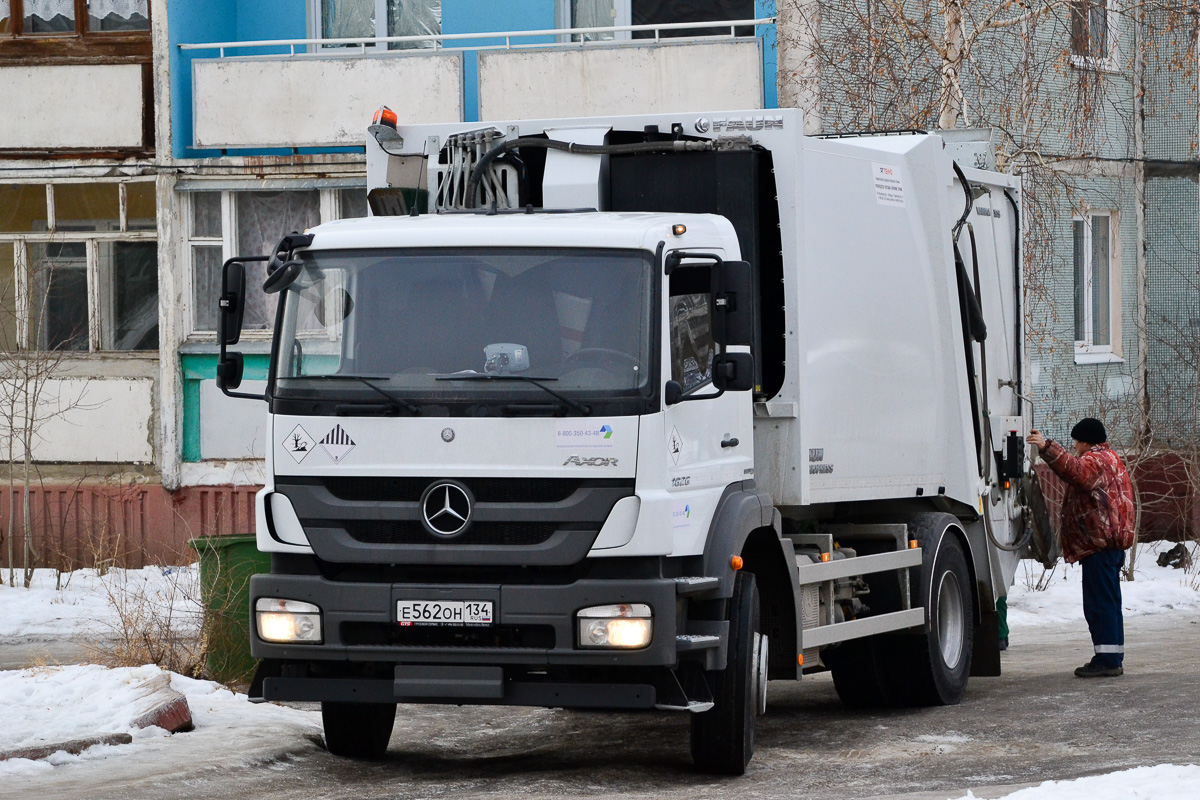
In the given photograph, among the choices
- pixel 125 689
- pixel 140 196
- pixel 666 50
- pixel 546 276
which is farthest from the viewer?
pixel 140 196

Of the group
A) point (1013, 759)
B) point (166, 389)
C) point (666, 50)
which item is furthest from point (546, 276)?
point (166, 389)

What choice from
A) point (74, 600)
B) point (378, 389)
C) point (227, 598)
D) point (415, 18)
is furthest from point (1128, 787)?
point (415, 18)

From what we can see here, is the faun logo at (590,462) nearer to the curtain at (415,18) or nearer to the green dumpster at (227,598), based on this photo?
the green dumpster at (227,598)

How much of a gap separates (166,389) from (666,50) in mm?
6229

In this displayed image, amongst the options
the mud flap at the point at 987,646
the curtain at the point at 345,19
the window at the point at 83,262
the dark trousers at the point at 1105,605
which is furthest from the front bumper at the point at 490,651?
the curtain at the point at 345,19

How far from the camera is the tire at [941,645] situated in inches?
404

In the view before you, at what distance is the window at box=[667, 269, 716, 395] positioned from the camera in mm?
7562

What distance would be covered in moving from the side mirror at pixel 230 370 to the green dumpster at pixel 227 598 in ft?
7.62

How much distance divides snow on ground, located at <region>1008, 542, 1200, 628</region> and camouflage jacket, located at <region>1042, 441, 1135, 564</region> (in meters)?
3.26

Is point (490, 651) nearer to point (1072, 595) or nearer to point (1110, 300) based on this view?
point (1072, 595)

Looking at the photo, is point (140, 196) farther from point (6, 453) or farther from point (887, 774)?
point (887, 774)

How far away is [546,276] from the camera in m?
7.57

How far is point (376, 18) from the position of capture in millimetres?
19359

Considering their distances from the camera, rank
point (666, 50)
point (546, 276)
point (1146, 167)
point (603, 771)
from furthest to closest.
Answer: point (1146, 167), point (666, 50), point (603, 771), point (546, 276)
